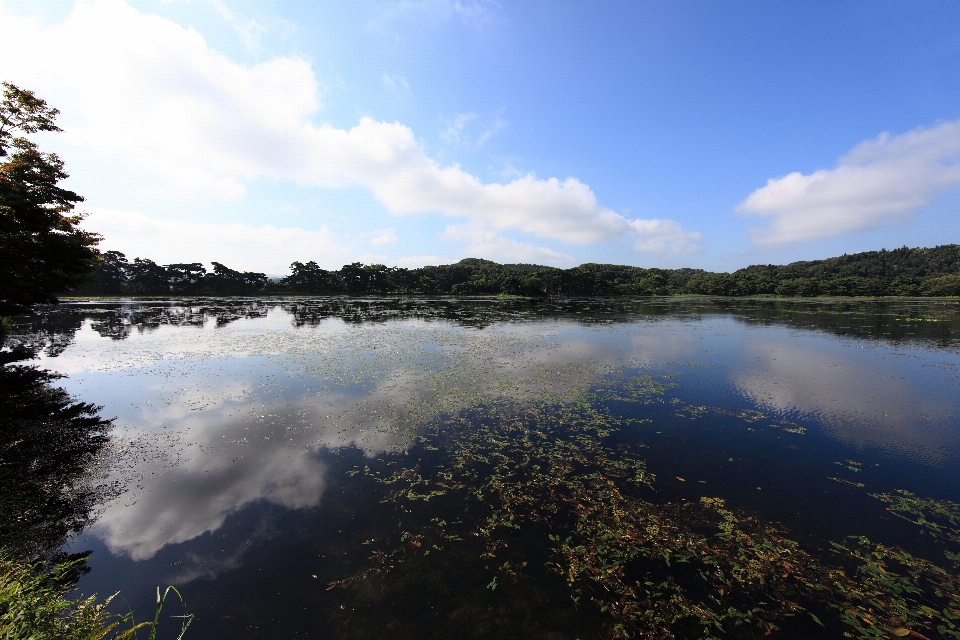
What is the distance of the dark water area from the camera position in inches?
182

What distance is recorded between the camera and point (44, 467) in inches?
310

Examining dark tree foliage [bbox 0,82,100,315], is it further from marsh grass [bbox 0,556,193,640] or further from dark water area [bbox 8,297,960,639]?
marsh grass [bbox 0,556,193,640]

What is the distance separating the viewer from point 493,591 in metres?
4.84

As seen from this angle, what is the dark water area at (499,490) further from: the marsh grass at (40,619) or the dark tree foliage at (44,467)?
the marsh grass at (40,619)

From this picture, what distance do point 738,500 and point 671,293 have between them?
435 ft

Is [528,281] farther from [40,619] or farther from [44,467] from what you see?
[40,619]

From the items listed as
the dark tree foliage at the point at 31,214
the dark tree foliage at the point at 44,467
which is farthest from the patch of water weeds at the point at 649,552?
the dark tree foliage at the point at 31,214

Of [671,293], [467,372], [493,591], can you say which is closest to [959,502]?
[493,591]

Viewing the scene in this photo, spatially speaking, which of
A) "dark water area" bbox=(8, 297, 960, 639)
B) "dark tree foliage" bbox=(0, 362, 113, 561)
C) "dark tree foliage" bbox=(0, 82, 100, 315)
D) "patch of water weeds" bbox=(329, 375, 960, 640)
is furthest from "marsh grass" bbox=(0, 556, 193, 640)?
"dark tree foliage" bbox=(0, 82, 100, 315)

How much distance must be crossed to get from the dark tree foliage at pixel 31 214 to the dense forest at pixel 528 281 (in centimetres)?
8709

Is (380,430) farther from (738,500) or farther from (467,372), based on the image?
(738,500)

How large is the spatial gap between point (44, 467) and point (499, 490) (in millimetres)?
10608

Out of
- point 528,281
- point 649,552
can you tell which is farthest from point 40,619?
point 528,281

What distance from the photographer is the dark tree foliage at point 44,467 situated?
5750mm
